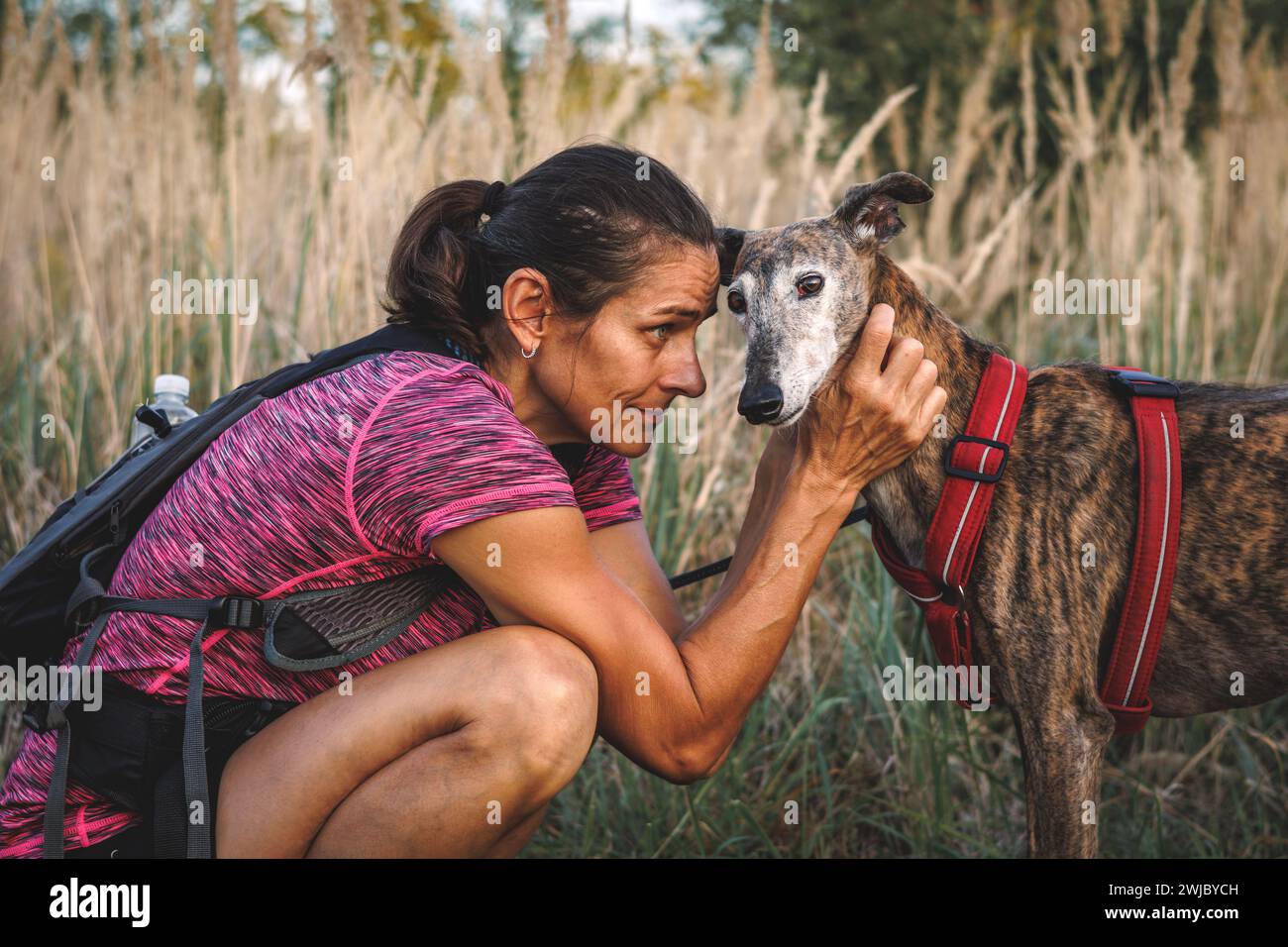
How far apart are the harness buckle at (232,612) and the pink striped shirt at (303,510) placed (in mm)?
35

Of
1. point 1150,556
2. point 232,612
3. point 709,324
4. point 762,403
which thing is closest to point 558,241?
point 762,403

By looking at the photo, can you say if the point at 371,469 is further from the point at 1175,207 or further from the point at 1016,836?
the point at 1175,207

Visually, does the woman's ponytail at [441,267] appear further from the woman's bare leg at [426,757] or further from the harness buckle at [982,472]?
the harness buckle at [982,472]

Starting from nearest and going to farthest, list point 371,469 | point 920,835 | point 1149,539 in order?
point 371,469 < point 1149,539 < point 920,835

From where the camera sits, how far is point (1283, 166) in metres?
4.86

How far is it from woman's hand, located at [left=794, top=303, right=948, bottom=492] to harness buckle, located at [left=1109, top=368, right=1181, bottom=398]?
1.27 ft

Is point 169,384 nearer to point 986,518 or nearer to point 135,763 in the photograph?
point 135,763

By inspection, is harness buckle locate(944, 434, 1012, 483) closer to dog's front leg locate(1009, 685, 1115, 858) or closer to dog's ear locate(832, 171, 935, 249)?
dog's front leg locate(1009, 685, 1115, 858)

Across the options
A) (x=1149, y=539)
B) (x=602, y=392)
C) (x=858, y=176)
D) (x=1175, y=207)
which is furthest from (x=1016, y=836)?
(x=858, y=176)

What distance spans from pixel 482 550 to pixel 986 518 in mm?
999

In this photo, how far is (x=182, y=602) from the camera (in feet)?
6.35

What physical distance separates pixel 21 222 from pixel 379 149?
4.89ft
